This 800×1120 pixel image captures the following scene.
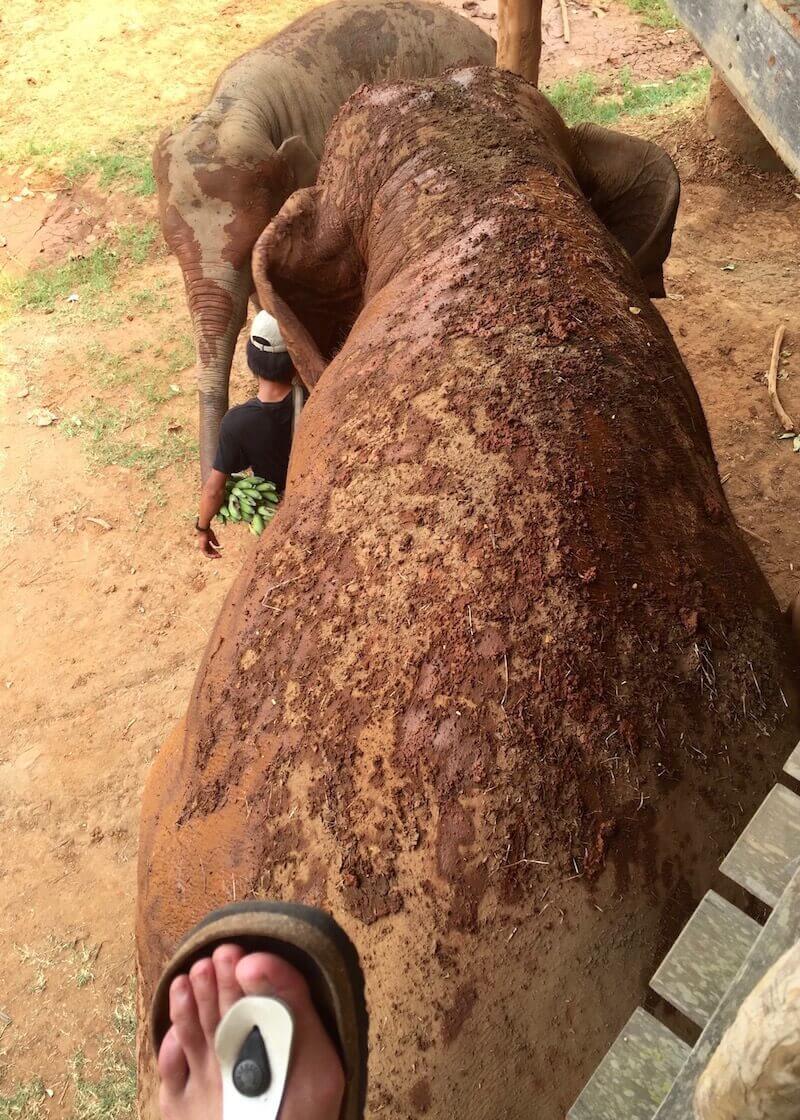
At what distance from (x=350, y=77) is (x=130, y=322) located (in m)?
2.80

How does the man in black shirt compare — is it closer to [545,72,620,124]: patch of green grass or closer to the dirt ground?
the dirt ground

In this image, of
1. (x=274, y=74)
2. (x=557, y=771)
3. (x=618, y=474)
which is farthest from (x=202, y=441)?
(x=557, y=771)

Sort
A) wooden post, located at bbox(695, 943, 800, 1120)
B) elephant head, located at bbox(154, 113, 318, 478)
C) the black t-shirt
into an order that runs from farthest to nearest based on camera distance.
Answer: elephant head, located at bbox(154, 113, 318, 478) < the black t-shirt < wooden post, located at bbox(695, 943, 800, 1120)

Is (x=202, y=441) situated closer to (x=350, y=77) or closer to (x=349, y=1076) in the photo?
(x=350, y=77)

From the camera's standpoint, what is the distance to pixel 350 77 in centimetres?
638

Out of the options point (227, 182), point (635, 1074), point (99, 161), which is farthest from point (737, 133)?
point (635, 1074)

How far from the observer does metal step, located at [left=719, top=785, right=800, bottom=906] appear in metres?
Result: 1.24

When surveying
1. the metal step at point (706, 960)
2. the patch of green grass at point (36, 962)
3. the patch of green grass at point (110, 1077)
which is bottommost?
the patch of green grass at point (110, 1077)

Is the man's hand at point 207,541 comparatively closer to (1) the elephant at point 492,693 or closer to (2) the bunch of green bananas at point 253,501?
(2) the bunch of green bananas at point 253,501

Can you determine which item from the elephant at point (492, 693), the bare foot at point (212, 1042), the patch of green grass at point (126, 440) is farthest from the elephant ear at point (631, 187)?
the bare foot at point (212, 1042)

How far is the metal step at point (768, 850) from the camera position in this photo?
124 centimetres

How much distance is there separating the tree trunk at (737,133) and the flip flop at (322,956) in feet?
25.6

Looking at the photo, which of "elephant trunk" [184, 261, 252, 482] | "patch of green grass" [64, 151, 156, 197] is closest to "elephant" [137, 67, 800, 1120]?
"elephant trunk" [184, 261, 252, 482]

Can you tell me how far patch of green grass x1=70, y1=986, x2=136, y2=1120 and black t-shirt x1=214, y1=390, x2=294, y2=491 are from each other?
2446 millimetres
